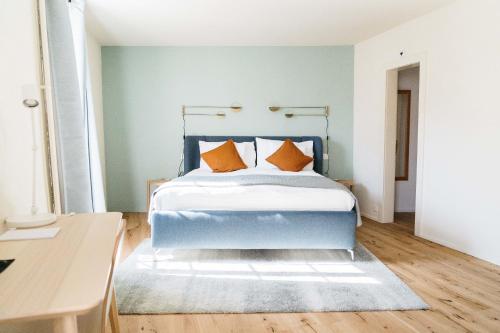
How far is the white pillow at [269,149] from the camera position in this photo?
4584 millimetres

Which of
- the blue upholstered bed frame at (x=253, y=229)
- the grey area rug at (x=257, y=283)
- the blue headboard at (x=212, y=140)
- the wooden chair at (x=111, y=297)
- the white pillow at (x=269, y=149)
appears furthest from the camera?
the blue headboard at (x=212, y=140)

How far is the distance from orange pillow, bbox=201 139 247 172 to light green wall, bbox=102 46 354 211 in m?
0.56

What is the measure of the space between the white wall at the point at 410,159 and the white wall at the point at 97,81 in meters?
4.35

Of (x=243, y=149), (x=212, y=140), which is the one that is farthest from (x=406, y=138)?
(x=212, y=140)

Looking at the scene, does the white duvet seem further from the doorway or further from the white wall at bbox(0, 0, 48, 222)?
the doorway

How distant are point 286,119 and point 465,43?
2395mm

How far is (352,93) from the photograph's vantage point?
5.03 m

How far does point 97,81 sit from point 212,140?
5.82ft

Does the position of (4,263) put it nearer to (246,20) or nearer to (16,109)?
(16,109)

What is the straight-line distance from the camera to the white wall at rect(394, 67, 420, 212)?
5059mm

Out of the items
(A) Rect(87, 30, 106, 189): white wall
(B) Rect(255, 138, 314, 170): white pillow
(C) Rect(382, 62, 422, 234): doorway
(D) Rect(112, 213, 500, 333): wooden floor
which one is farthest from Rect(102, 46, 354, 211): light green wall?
(D) Rect(112, 213, 500, 333): wooden floor

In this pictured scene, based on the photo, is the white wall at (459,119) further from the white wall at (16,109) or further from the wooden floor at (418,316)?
the white wall at (16,109)

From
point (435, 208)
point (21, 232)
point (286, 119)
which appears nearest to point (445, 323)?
point (435, 208)

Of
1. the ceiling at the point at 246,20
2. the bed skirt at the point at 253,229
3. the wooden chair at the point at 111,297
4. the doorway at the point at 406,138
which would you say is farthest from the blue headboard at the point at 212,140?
the wooden chair at the point at 111,297
